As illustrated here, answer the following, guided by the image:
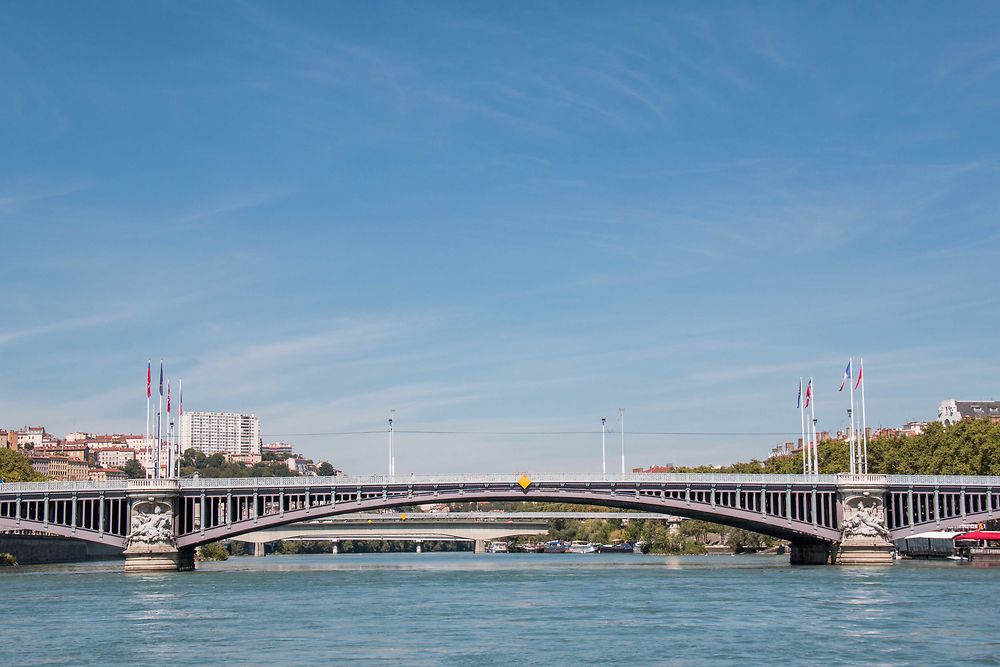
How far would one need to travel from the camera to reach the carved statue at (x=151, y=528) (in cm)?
11237

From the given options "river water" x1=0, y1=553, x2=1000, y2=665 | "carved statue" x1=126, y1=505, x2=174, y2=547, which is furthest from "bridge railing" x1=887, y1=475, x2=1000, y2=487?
"carved statue" x1=126, y1=505, x2=174, y2=547

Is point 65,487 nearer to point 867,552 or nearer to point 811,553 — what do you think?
point 811,553

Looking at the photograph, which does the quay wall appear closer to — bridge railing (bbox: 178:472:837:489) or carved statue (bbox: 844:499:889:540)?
bridge railing (bbox: 178:472:837:489)

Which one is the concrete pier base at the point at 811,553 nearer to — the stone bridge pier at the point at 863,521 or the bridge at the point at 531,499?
the bridge at the point at 531,499

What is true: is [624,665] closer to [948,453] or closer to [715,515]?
[715,515]

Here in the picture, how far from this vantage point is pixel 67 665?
52188 mm

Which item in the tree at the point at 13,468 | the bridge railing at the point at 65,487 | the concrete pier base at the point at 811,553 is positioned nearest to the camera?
the bridge railing at the point at 65,487

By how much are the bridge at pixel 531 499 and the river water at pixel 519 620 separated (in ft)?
28.1

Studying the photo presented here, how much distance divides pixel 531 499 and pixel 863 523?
28128 mm

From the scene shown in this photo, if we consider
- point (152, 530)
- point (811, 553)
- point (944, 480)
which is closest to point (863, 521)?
point (944, 480)

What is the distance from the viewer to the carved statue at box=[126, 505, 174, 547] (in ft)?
Answer: 369

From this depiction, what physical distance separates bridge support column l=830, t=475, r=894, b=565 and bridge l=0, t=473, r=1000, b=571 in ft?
0.28

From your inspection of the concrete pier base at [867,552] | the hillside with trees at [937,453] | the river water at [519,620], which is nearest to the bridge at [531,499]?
the concrete pier base at [867,552]

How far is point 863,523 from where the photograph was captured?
112 meters
